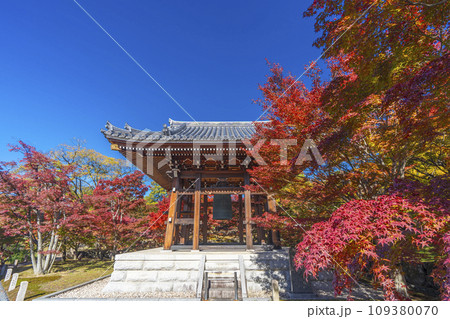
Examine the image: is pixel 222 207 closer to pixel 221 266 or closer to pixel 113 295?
pixel 221 266

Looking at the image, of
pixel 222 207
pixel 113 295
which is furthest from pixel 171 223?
pixel 113 295

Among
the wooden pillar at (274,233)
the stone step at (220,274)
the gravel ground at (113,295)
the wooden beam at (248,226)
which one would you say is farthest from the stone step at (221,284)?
the wooden pillar at (274,233)

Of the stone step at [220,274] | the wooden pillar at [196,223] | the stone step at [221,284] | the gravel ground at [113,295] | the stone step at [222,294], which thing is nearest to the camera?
the stone step at [222,294]

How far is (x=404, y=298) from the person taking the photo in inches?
129

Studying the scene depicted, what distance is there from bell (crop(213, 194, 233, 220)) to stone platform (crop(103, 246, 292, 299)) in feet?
6.03

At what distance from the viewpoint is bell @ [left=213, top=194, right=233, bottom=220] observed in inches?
299

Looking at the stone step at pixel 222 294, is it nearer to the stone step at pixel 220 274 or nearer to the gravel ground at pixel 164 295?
the stone step at pixel 220 274

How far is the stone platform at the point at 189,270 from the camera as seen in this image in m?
5.45

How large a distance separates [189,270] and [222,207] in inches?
103

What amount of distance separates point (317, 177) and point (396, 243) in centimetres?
170

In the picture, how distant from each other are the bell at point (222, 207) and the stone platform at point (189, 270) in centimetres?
184

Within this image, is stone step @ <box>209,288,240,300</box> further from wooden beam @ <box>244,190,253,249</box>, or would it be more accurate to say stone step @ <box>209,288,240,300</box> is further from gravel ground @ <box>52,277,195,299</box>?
wooden beam @ <box>244,190,253,249</box>

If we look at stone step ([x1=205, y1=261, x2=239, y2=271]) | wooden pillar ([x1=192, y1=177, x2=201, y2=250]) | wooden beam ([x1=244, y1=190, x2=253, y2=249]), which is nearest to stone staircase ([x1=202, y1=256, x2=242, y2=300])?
stone step ([x1=205, y1=261, x2=239, y2=271])

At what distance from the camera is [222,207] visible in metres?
7.63
